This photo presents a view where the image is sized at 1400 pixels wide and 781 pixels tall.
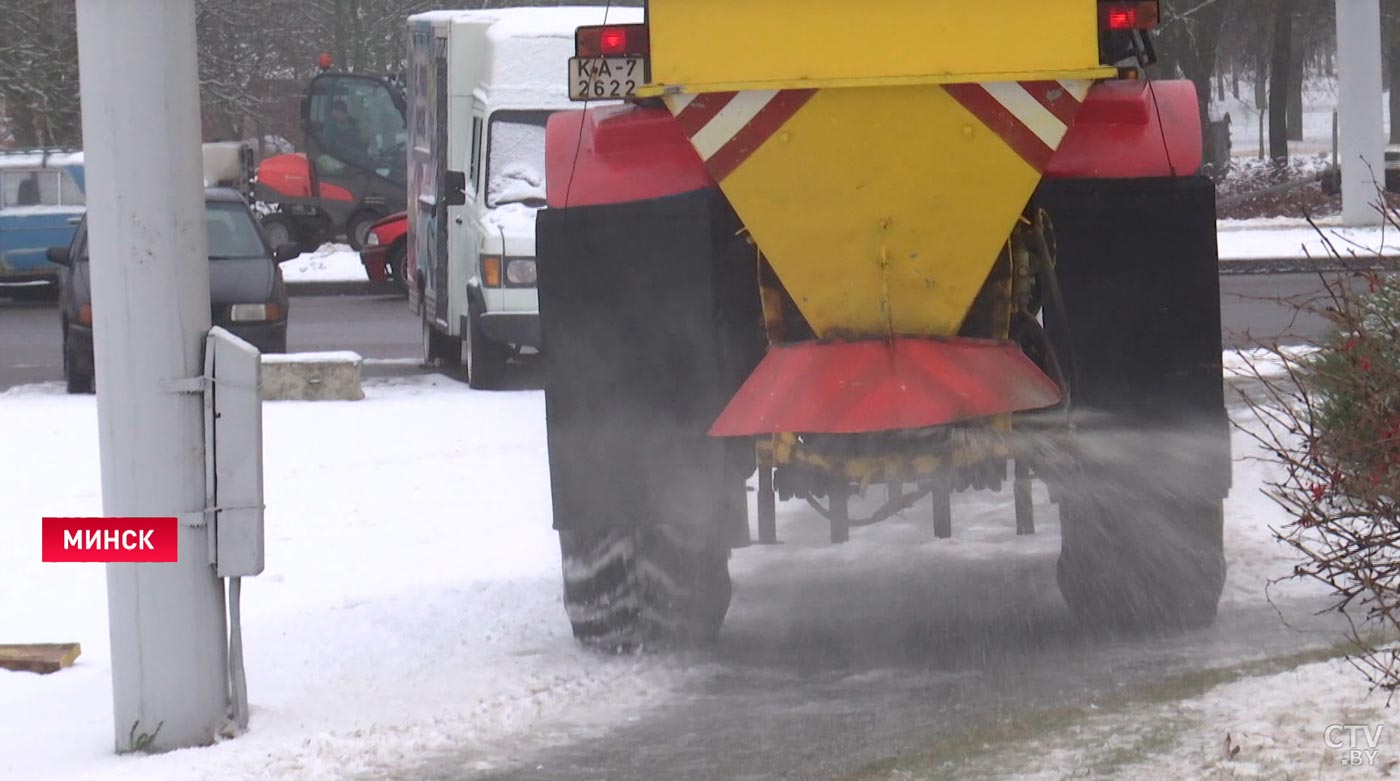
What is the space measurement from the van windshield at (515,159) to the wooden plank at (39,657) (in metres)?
8.19

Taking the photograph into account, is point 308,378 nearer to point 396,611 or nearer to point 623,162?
point 396,611

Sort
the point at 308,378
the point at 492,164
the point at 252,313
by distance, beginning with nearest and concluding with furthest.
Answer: the point at 308,378
the point at 492,164
the point at 252,313

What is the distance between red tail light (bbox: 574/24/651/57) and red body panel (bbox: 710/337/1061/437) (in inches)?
Answer: 40.7

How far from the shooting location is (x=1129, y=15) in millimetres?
5301

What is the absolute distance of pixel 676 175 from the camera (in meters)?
5.62

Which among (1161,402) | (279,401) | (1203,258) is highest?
(1203,258)

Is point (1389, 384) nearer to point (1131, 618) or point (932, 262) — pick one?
point (932, 262)

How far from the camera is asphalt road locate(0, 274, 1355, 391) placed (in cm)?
1573

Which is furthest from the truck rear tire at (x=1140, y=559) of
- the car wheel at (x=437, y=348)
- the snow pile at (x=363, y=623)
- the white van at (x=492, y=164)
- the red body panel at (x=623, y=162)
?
the car wheel at (x=437, y=348)

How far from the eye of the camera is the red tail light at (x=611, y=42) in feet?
18.5

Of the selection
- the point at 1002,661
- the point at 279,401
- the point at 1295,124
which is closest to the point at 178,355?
the point at 1002,661

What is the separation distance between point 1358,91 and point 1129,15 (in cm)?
2037

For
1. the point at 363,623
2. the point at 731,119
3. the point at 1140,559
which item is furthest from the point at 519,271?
the point at 731,119

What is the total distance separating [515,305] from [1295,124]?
43028 millimetres
